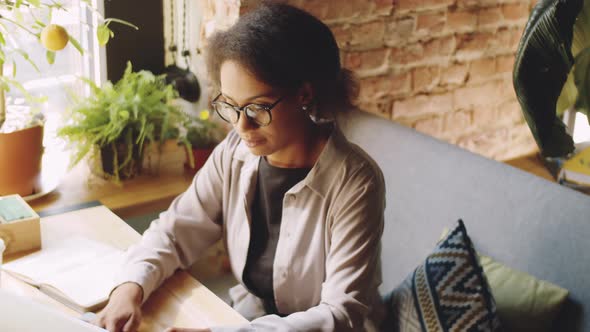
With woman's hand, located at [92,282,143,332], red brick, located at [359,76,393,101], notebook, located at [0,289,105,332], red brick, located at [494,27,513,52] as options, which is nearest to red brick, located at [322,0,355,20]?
red brick, located at [359,76,393,101]

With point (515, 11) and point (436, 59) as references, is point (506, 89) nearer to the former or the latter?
point (515, 11)

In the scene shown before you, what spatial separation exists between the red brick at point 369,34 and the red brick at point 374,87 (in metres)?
0.13

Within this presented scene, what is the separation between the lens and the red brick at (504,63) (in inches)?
112

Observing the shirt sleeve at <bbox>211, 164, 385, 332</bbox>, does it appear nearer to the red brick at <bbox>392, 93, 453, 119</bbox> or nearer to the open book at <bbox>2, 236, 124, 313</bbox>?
the open book at <bbox>2, 236, 124, 313</bbox>

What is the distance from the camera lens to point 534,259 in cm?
166

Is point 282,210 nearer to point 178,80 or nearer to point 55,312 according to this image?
point 55,312

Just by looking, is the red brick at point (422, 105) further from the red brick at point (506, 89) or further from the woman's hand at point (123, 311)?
the woman's hand at point (123, 311)

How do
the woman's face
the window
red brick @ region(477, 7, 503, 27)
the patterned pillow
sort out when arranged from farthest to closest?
1. red brick @ region(477, 7, 503, 27)
2. the window
3. the patterned pillow
4. the woman's face

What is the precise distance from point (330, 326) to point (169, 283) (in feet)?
1.27

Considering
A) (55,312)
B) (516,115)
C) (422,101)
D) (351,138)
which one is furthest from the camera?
(516,115)

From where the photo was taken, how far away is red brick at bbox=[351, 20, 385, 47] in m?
2.42

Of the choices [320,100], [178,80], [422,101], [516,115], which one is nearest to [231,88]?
[320,100]

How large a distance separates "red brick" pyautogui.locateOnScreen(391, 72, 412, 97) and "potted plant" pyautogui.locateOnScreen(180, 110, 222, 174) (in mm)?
657

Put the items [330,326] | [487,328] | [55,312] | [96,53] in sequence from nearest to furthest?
[55,312] → [330,326] → [487,328] → [96,53]
